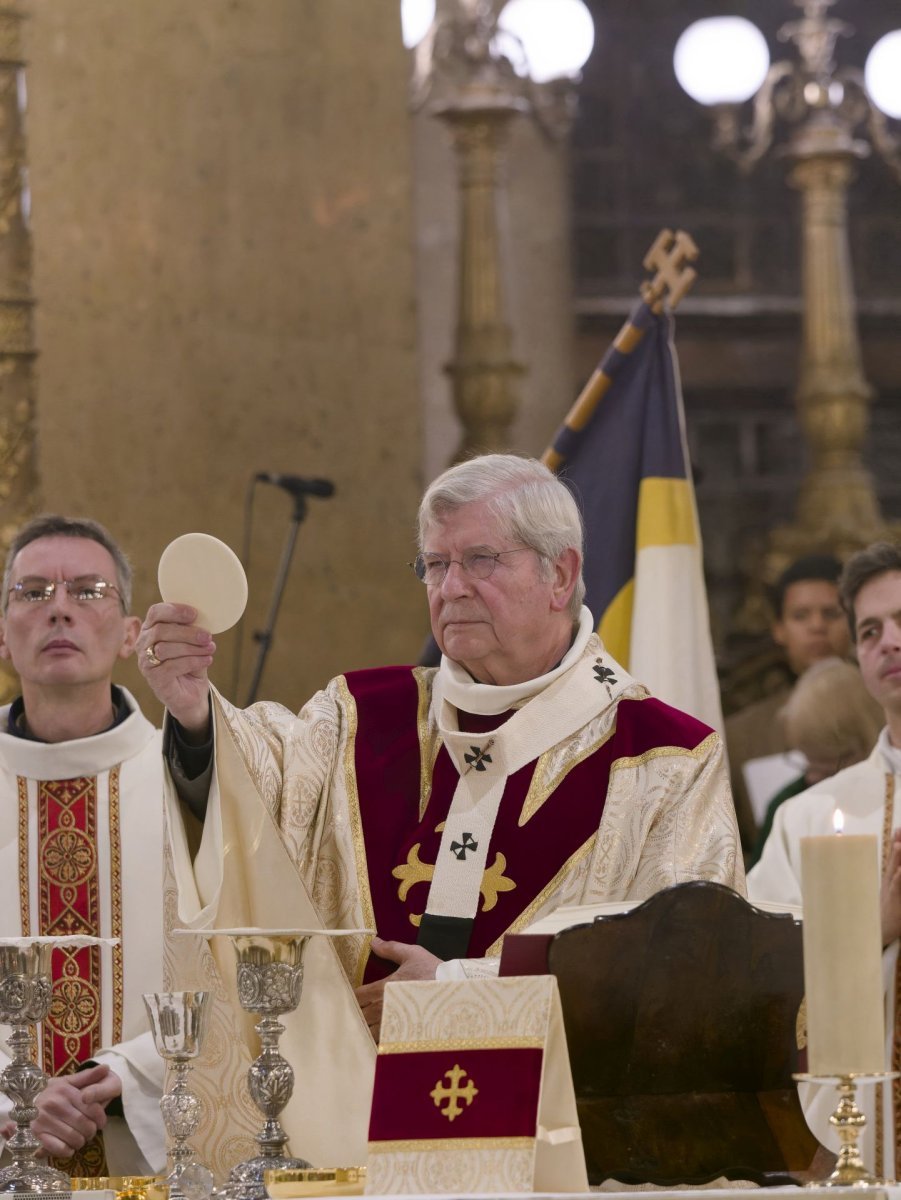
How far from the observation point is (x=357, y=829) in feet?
12.1

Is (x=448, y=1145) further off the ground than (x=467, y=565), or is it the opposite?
(x=467, y=565)

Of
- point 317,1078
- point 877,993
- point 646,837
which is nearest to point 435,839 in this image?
point 646,837

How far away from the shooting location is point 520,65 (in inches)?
412

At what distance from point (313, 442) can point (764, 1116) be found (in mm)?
5383

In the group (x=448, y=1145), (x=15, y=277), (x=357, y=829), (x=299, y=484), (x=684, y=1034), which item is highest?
(x=15, y=277)

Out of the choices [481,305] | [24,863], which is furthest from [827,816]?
[481,305]

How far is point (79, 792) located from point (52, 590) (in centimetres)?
47

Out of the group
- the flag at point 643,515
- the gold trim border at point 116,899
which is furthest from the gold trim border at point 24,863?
the flag at point 643,515

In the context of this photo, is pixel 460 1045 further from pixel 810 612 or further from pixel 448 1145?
pixel 810 612

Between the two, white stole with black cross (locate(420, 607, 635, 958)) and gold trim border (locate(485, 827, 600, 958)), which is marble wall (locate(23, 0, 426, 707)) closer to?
white stole with black cross (locate(420, 607, 635, 958))

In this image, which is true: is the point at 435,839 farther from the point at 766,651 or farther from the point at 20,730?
the point at 766,651

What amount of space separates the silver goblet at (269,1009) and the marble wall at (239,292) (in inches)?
188

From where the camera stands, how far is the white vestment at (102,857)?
4355mm

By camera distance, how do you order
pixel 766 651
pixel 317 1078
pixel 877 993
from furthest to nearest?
pixel 766 651 < pixel 317 1078 < pixel 877 993
